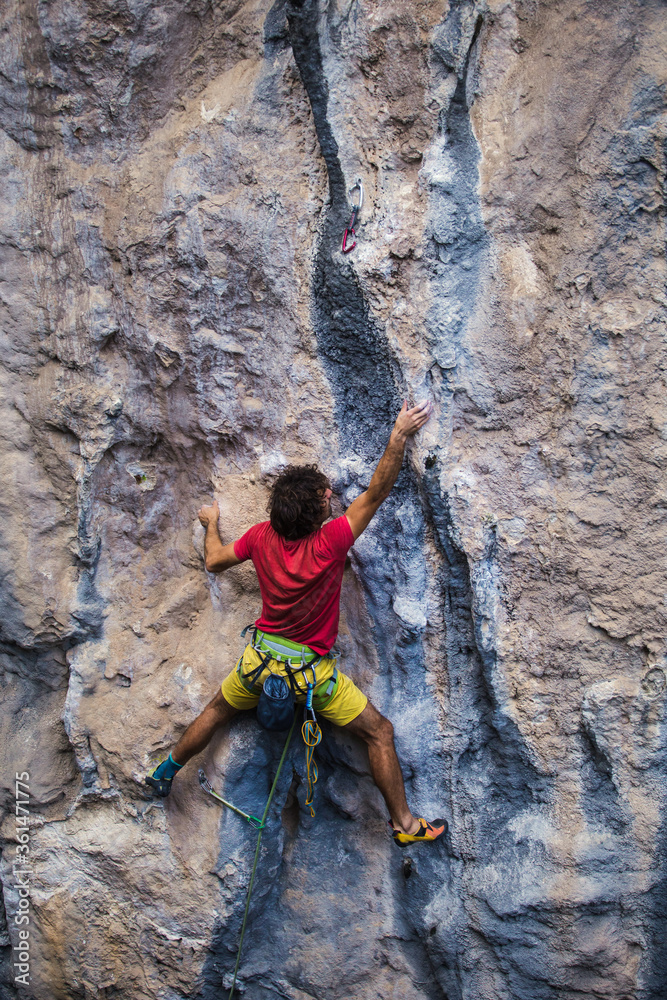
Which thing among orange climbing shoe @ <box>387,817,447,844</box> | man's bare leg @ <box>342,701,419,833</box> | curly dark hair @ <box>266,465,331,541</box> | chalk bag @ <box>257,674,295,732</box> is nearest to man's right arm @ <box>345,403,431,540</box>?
curly dark hair @ <box>266,465,331,541</box>

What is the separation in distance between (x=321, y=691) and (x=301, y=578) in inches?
17.9

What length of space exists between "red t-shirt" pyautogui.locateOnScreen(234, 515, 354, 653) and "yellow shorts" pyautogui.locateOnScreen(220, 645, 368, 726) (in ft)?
0.32

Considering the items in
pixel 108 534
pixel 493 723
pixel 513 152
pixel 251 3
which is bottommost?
pixel 493 723

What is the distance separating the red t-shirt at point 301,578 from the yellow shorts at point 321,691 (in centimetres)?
10

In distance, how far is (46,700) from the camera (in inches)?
137

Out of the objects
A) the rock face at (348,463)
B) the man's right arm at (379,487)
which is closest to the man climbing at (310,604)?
the man's right arm at (379,487)

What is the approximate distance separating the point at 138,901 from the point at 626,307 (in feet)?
10.0

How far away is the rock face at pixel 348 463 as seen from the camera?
8.80ft

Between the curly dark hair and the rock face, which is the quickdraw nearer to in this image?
the rock face

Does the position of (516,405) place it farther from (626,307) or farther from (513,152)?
(513,152)

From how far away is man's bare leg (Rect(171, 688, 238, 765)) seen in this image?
299 cm

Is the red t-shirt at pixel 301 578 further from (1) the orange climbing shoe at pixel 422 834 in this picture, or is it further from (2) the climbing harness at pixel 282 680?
(1) the orange climbing shoe at pixel 422 834

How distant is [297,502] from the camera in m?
2.67

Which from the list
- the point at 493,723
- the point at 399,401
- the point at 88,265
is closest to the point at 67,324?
the point at 88,265
